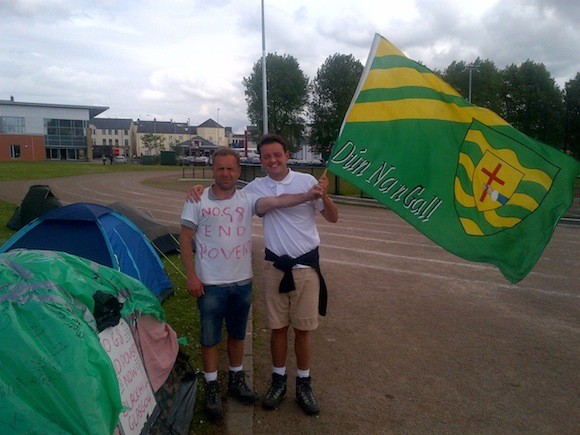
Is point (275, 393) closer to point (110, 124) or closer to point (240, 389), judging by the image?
point (240, 389)

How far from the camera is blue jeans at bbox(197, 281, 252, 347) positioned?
3.47 m

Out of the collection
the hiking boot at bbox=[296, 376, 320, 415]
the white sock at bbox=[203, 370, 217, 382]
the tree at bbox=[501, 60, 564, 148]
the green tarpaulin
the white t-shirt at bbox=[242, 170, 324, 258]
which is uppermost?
the tree at bbox=[501, 60, 564, 148]

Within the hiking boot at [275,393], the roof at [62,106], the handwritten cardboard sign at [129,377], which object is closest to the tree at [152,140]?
the roof at [62,106]

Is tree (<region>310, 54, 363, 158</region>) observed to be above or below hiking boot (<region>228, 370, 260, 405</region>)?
above

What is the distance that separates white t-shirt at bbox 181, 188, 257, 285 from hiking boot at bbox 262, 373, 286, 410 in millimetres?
917

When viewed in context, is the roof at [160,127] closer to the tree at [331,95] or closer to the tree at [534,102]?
the tree at [331,95]

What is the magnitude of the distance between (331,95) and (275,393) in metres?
42.5

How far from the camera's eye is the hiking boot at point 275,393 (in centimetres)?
371

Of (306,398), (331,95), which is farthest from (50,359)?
(331,95)

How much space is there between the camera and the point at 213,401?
3555 mm

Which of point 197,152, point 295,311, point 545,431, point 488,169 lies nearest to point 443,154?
point 488,169

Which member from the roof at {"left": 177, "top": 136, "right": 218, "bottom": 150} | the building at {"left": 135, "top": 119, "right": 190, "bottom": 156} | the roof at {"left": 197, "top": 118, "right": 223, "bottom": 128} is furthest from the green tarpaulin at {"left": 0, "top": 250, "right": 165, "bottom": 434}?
the roof at {"left": 197, "top": 118, "right": 223, "bottom": 128}

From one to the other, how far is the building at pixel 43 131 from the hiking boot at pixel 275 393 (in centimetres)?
7079

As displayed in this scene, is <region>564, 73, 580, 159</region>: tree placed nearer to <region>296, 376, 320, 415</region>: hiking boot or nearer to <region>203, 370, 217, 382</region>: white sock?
<region>296, 376, 320, 415</region>: hiking boot
